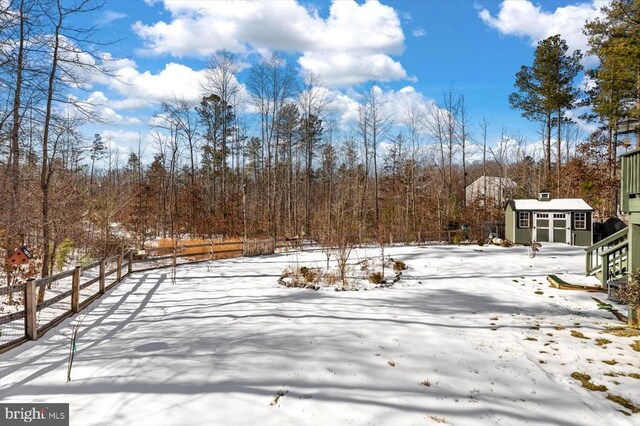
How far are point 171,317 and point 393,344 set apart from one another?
4540 millimetres

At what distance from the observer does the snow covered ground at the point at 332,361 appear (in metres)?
3.65

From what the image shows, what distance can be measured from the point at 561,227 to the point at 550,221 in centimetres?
64

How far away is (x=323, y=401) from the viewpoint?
3.81 meters

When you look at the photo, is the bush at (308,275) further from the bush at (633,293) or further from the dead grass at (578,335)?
the bush at (633,293)

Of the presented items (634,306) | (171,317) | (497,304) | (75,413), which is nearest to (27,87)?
(171,317)

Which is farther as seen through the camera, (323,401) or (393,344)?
(393,344)

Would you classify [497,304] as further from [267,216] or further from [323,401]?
[267,216]

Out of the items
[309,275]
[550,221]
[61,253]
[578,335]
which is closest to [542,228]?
[550,221]

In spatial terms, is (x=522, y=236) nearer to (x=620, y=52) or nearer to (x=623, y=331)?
(x=620, y=52)

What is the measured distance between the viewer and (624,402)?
406 centimetres

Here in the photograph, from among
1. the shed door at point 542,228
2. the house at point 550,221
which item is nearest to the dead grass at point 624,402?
the house at point 550,221

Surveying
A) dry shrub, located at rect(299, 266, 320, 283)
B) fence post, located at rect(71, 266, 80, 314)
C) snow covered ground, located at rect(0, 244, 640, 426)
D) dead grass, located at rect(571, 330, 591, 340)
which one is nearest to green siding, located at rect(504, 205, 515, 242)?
snow covered ground, located at rect(0, 244, 640, 426)

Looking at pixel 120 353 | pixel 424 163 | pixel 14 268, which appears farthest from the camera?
pixel 424 163

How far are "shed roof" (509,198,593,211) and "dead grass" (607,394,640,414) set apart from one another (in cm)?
1848
